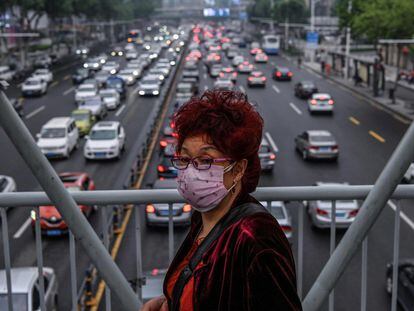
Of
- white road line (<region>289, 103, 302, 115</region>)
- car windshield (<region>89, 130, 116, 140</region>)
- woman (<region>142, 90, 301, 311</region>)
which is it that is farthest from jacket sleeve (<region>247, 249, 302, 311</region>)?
white road line (<region>289, 103, 302, 115</region>)

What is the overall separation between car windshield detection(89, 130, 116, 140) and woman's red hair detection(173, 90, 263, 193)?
97.0 ft

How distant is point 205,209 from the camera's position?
2973mm

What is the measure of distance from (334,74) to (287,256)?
68169 mm

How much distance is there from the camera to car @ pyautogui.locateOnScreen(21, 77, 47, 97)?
5344cm

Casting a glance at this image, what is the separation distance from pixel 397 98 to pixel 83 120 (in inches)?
996

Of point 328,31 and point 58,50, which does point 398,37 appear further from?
point 328,31

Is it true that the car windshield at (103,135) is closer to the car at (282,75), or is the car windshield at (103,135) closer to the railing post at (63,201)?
the railing post at (63,201)

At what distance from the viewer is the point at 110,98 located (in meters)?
48.6

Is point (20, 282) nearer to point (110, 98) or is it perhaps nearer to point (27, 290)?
point (27, 290)

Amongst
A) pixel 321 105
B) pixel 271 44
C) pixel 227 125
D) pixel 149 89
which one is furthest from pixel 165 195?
pixel 271 44

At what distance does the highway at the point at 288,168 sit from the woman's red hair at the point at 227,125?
0.92 m

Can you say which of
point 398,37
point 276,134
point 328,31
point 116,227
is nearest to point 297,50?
point 328,31

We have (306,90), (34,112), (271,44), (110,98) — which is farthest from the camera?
(271,44)

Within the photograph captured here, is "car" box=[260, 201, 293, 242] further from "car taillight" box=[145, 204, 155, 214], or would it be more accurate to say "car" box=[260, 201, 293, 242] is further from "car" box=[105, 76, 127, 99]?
"car" box=[105, 76, 127, 99]
